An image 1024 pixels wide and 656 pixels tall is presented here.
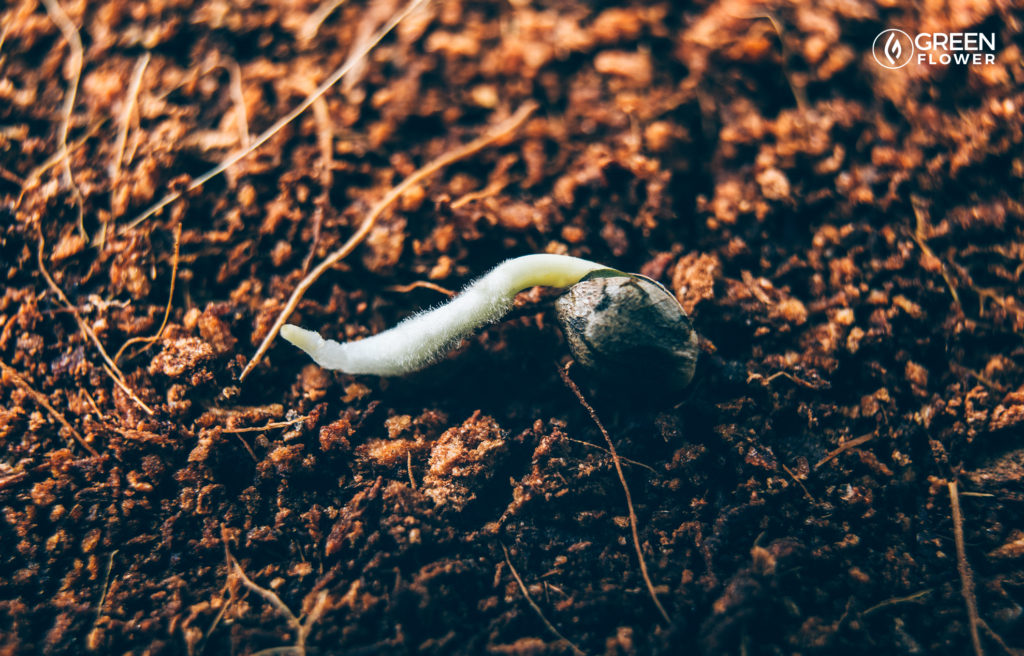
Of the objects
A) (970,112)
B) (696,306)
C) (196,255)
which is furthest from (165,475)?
(970,112)

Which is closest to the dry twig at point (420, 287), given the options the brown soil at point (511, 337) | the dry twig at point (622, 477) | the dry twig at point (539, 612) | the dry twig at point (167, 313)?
the brown soil at point (511, 337)

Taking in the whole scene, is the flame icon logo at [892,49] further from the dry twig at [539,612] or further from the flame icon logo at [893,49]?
the dry twig at [539,612]

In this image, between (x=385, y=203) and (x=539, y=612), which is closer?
(x=539, y=612)

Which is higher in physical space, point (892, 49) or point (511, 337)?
point (892, 49)

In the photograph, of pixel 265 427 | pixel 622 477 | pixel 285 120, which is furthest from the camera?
pixel 285 120

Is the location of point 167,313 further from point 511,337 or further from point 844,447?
point 844,447

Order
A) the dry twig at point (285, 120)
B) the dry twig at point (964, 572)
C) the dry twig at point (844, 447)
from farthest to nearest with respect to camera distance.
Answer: the dry twig at point (285, 120)
the dry twig at point (844, 447)
the dry twig at point (964, 572)

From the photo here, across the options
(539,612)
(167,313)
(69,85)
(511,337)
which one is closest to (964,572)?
(539,612)
